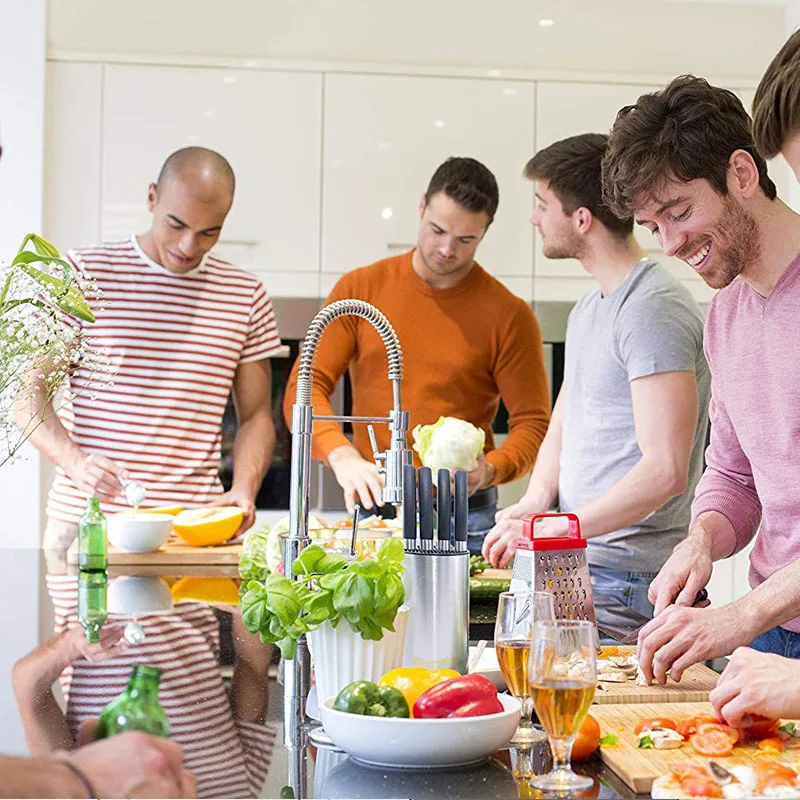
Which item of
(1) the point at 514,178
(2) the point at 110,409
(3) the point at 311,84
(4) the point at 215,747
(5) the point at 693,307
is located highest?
(3) the point at 311,84

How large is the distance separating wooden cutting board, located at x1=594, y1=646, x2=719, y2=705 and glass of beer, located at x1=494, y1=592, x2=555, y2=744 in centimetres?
18

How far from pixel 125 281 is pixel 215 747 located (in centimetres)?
217

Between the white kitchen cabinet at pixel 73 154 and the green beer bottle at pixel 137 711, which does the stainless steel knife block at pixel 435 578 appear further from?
the white kitchen cabinet at pixel 73 154

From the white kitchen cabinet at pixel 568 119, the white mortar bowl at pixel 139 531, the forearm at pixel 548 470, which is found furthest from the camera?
the white kitchen cabinet at pixel 568 119

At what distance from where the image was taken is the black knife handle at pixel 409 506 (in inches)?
52.3

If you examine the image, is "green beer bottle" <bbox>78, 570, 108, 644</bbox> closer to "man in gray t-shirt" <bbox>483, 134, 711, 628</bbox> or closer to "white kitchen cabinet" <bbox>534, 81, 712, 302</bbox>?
"man in gray t-shirt" <bbox>483, 134, 711, 628</bbox>

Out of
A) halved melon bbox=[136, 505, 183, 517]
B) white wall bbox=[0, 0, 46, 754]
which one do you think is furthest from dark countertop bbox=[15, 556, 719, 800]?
white wall bbox=[0, 0, 46, 754]

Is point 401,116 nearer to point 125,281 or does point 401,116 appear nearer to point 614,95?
point 614,95

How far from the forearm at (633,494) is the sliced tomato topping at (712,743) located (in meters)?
1.07

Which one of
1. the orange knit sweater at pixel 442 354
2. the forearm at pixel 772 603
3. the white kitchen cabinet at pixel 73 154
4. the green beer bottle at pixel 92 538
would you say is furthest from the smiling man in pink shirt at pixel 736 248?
the white kitchen cabinet at pixel 73 154

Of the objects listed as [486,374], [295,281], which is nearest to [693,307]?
[486,374]

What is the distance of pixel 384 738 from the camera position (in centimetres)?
107

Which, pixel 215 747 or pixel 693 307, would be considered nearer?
pixel 215 747

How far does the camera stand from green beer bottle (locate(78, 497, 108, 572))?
90.1 inches
